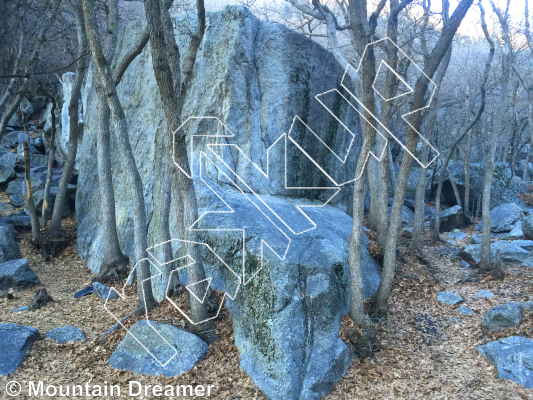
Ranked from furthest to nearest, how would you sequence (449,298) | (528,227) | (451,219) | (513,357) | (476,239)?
(451,219) < (476,239) < (528,227) < (449,298) < (513,357)

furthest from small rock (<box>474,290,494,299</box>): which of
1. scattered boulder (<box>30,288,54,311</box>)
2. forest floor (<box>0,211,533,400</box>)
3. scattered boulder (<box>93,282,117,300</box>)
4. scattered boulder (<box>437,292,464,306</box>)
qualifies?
scattered boulder (<box>30,288,54,311</box>)

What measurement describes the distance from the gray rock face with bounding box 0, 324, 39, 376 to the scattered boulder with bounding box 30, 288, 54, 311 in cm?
177

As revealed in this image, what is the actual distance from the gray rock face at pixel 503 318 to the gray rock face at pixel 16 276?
33.9ft

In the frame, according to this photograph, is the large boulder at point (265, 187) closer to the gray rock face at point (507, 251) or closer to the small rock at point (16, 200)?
the gray rock face at point (507, 251)

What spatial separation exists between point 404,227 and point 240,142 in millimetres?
9725

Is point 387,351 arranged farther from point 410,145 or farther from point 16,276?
point 16,276

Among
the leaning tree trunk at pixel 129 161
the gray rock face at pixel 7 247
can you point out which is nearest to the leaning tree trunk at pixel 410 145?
the leaning tree trunk at pixel 129 161

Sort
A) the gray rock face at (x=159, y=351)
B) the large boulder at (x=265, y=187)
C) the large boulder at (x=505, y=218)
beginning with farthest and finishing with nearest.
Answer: the large boulder at (x=505, y=218), the large boulder at (x=265, y=187), the gray rock face at (x=159, y=351)

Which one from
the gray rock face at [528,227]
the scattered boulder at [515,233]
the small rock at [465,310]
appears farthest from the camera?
the scattered boulder at [515,233]

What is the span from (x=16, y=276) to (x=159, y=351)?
5.44m

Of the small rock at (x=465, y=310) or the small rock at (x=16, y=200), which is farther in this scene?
the small rock at (x=16, y=200)

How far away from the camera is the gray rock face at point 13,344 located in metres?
6.38

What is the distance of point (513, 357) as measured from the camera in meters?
6.59

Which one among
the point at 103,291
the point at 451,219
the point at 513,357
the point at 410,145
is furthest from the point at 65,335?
the point at 451,219
